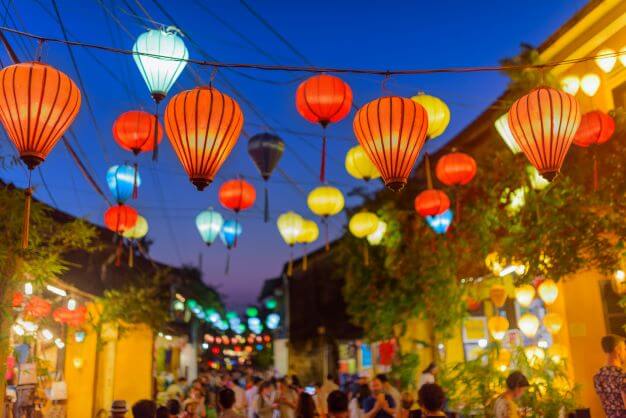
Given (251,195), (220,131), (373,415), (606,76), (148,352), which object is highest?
(606,76)

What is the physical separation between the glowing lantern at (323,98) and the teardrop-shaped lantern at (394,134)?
1396 millimetres

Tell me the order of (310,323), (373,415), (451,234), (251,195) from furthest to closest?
1. (310,323)
2. (451,234)
3. (251,195)
4. (373,415)

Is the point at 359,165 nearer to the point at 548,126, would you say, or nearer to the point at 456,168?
the point at 456,168

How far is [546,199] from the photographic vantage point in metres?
9.37

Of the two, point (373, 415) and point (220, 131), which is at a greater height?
point (220, 131)

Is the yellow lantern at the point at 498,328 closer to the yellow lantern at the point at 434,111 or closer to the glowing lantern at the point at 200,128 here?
the yellow lantern at the point at 434,111

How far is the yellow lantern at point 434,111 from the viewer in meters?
7.99

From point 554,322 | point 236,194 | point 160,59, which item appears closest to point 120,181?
point 236,194

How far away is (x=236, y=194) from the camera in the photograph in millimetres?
10914

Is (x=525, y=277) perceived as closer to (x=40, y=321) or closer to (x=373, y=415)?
(x=373, y=415)

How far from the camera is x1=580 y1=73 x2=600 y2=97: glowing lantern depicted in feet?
33.6

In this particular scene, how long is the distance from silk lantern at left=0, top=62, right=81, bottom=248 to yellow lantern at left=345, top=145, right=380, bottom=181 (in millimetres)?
5645

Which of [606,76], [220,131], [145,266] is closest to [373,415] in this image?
[220,131]

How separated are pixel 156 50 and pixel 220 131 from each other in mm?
1881
